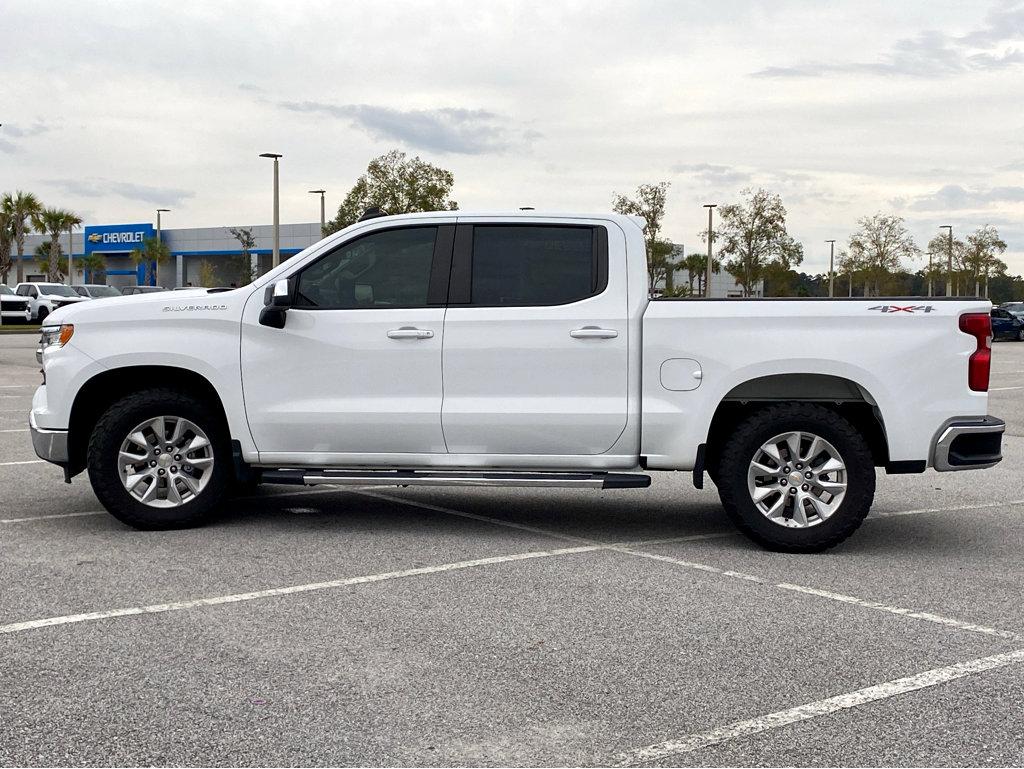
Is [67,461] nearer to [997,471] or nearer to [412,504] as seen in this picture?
[412,504]

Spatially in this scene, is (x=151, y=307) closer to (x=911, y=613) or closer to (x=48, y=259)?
(x=911, y=613)

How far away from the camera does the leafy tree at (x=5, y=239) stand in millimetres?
81000

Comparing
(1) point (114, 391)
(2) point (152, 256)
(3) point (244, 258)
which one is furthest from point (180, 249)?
(1) point (114, 391)

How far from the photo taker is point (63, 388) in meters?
7.72

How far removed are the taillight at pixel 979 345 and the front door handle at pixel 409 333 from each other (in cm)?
311

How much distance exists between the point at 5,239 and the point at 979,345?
A: 83637mm

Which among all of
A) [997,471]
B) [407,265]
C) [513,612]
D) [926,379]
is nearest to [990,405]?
[997,471]

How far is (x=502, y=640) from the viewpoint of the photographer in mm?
5281

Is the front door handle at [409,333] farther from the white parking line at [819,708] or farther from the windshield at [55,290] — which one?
the windshield at [55,290]

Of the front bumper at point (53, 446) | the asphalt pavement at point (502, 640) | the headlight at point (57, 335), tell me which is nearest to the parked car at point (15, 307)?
the asphalt pavement at point (502, 640)

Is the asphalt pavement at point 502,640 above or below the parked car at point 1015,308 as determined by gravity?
below

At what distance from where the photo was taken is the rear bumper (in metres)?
7.12

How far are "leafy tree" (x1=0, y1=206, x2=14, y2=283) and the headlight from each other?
79415mm

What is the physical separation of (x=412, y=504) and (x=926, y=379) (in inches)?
146
